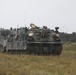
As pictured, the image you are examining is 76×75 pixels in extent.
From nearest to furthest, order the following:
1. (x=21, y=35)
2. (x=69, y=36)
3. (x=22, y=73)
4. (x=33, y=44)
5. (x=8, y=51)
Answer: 1. (x=22, y=73)
2. (x=33, y=44)
3. (x=21, y=35)
4. (x=8, y=51)
5. (x=69, y=36)

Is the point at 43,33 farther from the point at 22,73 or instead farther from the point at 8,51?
the point at 22,73

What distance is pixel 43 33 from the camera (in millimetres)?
21656

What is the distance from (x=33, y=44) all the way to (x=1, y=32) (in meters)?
8.24

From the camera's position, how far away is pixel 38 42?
822 inches

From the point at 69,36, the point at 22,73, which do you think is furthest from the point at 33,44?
the point at 69,36

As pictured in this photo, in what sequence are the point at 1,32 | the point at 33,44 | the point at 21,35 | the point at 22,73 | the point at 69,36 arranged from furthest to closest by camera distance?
the point at 69,36, the point at 1,32, the point at 21,35, the point at 33,44, the point at 22,73

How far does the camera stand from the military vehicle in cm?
2083

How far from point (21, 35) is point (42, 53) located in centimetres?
191

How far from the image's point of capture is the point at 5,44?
81.7 ft

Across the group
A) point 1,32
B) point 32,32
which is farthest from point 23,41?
point 1,32

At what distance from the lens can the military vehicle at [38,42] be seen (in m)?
20.8

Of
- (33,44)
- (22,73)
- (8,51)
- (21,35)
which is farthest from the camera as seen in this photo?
(8,51)

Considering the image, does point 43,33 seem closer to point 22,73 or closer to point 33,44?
point 33,44

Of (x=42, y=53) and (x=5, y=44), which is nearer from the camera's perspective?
(x=42, y=53)
